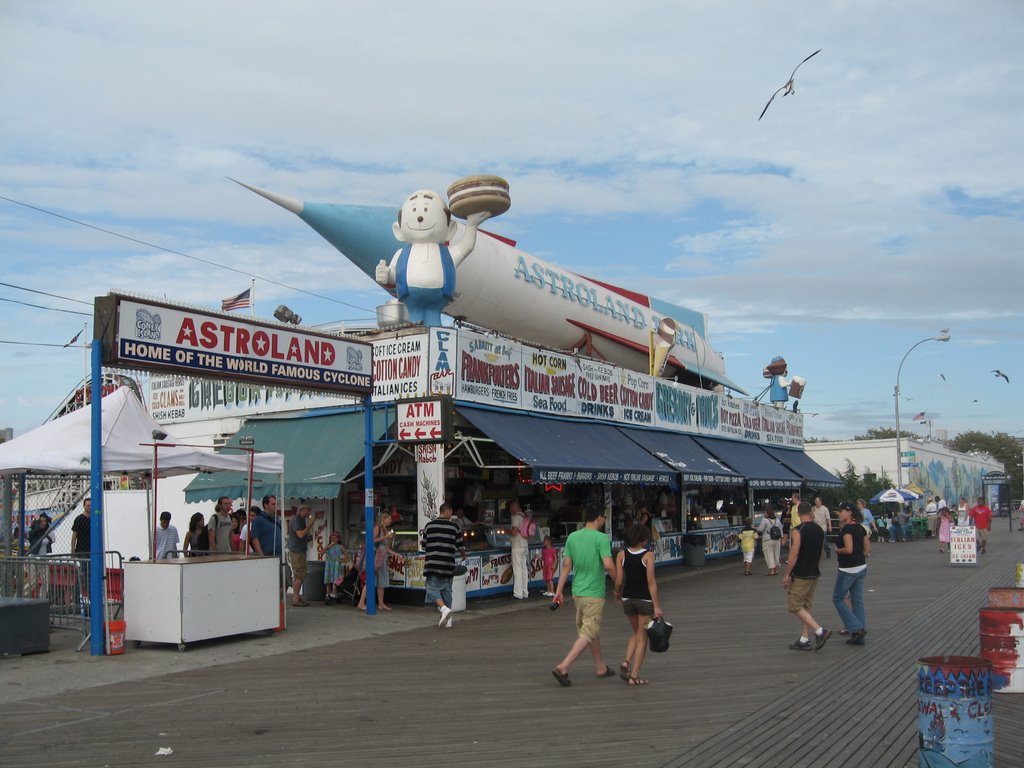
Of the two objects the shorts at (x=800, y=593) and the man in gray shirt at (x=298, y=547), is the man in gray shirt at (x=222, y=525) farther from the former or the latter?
the shorts at (x=800, y=593)

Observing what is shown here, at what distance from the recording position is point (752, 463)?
2731 cm

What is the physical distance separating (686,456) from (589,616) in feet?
47.0

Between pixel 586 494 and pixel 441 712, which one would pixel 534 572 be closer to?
pixel 586 494

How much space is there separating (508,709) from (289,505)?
34.6ft

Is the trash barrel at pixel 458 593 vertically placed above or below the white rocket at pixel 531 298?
below

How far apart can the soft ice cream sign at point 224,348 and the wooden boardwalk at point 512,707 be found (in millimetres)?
3386

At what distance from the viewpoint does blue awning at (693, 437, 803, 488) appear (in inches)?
1009

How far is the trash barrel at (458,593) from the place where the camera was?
48.2 feet

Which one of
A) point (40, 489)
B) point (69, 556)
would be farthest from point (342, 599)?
point (40, 489)

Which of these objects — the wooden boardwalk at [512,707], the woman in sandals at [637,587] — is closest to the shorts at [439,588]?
the wooden boardwalk at [512,707]

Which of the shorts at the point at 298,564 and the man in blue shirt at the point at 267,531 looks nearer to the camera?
the man in blue shirt at the point at 267,531

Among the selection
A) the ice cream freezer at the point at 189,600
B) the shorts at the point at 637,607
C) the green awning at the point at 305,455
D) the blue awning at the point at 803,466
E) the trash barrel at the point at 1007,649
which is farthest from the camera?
the blue awning at the point at 803,466

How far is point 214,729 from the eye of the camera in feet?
24.4

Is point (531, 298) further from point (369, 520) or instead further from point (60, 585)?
point (60, 585)
